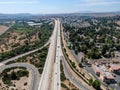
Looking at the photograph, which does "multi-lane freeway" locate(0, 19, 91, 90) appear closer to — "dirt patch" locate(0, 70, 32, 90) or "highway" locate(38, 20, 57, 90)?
"highway" locate(38, 20, 57, 90)

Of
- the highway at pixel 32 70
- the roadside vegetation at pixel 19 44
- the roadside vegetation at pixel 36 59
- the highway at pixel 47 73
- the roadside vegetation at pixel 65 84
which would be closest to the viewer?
the roadside vegetation at pixel 65 84

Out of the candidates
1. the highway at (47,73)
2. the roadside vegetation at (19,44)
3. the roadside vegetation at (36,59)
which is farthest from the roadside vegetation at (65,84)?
the roadside vegetation at (19,44)

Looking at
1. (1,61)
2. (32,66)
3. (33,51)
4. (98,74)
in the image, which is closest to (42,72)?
(32,66)

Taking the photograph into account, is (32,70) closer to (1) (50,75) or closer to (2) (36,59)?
(1) (50,75)

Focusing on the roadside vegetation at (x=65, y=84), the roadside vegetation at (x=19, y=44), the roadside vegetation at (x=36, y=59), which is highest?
the roadside vegetation at (x=65, y=84)

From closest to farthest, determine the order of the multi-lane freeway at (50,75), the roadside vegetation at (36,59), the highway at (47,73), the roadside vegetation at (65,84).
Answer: the roadside vegetation at (65,84) < the highway at (47,73) < the multi-lane freeway at (50,75) < the roadside vegetation at (36,59)

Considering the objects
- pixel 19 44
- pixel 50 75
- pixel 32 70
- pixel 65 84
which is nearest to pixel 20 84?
pixel 50 75

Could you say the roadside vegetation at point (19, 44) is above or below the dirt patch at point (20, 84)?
below

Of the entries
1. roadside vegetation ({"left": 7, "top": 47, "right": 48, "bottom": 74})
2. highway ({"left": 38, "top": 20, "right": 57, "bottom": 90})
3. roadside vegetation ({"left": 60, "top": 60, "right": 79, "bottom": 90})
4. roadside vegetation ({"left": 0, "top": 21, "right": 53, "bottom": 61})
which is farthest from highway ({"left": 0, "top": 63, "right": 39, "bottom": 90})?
roadside vegetation ({"left": 0, "top": 21, "right": 53, "bottom": 61})

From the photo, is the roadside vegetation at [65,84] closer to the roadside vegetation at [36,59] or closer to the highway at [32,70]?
the highway at [32,70]

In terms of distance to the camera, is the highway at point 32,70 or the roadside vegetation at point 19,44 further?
the roadside vegetation at point 19,44

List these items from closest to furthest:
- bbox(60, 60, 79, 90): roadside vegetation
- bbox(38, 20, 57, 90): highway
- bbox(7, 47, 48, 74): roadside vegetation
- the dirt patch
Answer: bbox(60, 60, 79, 90): roadside vegetation → bbox(38, 20, 57, 90): highway → the dirt patch → bbox(7, 47, 48, 74): roadside vegetation
